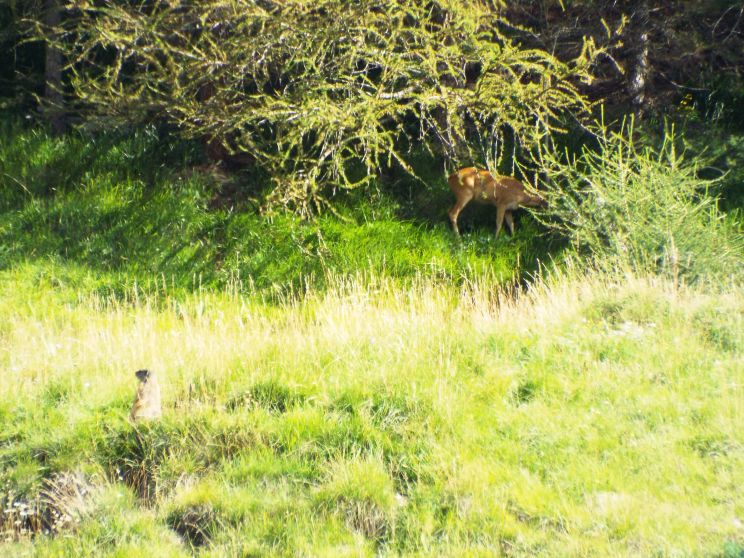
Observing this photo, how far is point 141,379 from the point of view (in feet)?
17.5

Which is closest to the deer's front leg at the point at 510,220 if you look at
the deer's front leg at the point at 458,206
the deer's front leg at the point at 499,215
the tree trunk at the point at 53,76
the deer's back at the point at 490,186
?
the deer's front leg at the point at 499,215

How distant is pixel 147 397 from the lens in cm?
532

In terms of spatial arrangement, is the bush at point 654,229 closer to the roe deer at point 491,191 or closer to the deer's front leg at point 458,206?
the roe deer at point 491,191

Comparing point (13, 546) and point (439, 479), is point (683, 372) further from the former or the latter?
point (13, 546)

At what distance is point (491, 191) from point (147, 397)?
634 cm

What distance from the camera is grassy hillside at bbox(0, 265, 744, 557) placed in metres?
4.30

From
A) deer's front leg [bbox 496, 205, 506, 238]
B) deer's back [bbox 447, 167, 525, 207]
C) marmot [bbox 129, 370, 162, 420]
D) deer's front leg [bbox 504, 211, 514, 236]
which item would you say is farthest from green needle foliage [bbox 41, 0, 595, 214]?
marmot [bbox 129, 370, 162, 420]

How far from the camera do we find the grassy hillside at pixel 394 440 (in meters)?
4.30

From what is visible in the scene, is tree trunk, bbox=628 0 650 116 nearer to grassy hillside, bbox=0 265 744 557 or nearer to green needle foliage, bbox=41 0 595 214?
green needle foliage, bbox=41 0 595 214

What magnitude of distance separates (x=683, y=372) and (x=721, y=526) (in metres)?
1.81

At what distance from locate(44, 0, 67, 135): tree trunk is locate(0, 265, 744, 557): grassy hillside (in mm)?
5759

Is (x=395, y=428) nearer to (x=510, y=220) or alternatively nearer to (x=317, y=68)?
(x=317, y=68)

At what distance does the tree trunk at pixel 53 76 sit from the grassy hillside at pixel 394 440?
5759 millimetres

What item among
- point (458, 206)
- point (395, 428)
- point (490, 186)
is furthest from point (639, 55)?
point (395, 428)
